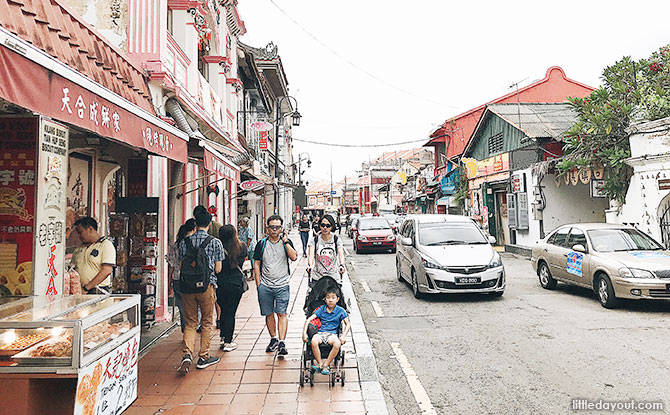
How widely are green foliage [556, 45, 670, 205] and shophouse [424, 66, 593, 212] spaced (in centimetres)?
877

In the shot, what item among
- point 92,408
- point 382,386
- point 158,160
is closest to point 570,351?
point 382,386

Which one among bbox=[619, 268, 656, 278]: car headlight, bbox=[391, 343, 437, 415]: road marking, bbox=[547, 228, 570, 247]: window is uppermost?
bbox=[547, 228, 570, 247]: window

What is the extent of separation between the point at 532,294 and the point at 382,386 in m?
6.28

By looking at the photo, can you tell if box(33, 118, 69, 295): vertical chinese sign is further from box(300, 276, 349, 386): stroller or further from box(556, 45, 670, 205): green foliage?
box(556, 45, 670, 205): green foliage

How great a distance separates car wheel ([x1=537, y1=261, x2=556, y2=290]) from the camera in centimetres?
1035

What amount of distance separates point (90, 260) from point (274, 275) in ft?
6.80

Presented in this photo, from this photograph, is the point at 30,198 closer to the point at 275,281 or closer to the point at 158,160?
the point at 275,281

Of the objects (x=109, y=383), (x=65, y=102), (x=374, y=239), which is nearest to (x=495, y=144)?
(x=374, y=239)

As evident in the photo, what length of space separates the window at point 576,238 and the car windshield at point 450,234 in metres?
1.72

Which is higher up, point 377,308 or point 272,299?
point 272,299

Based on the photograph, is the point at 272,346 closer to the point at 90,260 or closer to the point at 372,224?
the point at 90,260

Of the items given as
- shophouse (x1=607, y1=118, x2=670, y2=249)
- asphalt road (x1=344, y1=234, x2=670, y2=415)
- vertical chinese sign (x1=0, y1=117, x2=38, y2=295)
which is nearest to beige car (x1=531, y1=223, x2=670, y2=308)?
asphalt road (x1=344, y1=234, x2=670, y2=415)

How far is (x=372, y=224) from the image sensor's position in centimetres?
2105

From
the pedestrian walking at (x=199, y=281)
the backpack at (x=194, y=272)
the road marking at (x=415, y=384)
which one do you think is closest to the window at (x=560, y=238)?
the road marking at (x=415, y=384)
